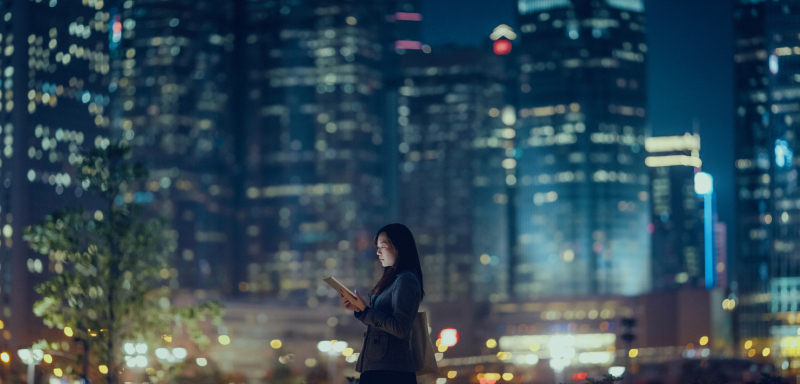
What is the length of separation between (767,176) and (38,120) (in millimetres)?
110367

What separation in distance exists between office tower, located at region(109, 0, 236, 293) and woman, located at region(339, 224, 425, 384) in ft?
583

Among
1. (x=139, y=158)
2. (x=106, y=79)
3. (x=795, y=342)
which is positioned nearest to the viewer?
(x=106, y=79)

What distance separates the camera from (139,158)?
189m

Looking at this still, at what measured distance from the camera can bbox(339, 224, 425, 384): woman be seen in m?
8.24

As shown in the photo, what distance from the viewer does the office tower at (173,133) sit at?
613 ft

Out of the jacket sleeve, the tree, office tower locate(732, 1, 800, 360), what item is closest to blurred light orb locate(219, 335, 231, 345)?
office tower locate(732, 1, 800, 360)

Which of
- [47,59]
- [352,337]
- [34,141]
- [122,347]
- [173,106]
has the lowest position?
[122,347]

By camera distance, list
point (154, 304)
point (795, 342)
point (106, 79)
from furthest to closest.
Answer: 1. point (795, 342)
2. point (106, 79)
3. point (154, 304)

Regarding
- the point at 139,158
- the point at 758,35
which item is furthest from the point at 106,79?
the point at 758,35

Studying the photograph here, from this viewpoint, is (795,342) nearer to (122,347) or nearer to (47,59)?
(47,59)

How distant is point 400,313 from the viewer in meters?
8.24

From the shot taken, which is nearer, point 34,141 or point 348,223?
point 34,141

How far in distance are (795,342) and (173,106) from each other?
11985 centimetres

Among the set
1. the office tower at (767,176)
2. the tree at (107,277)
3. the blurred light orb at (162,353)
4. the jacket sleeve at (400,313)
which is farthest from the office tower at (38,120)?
the jacket sleeve at (400,313)
